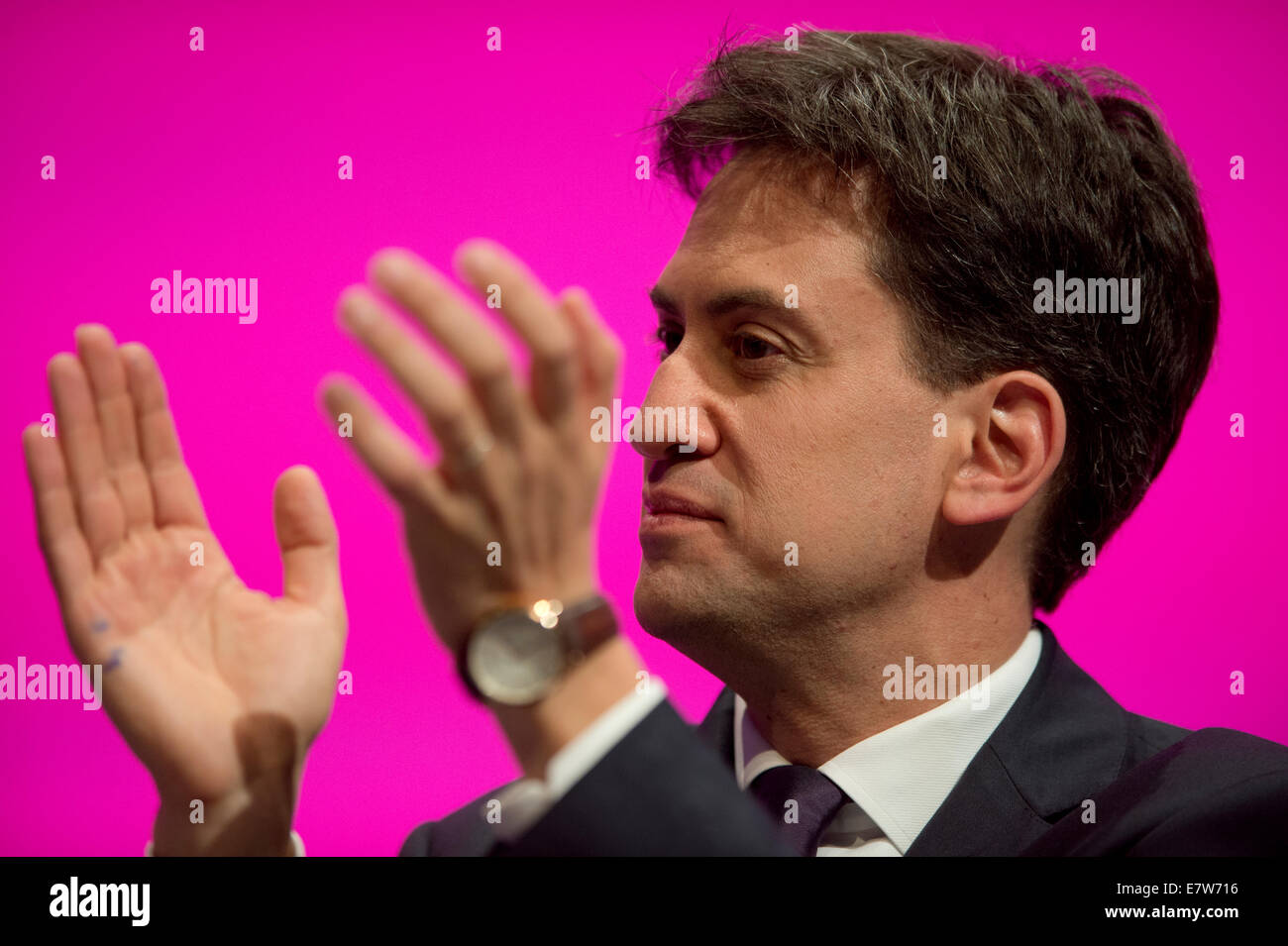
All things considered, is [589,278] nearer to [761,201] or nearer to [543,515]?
[761,201]

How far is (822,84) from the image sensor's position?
196 centimetres

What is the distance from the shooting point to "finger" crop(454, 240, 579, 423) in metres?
1.08

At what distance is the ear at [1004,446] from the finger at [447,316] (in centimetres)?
96

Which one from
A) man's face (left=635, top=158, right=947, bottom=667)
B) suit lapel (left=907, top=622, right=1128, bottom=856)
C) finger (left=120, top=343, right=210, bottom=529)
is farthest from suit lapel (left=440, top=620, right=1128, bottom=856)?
finger (left=120, top=343, right=210, bottom=529)

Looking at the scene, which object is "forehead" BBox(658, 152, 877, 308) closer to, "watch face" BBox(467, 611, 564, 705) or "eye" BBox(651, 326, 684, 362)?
"eye" BBox(651, 326, 684, 362)

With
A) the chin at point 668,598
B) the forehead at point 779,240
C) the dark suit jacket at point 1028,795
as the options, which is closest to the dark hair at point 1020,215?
the forehead at point 779,240

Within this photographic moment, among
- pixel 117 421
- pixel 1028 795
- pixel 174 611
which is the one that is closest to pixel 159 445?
pixel 117 421

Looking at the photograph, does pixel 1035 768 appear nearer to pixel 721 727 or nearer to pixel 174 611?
pixel 721 727

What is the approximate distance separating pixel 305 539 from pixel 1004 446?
102cm

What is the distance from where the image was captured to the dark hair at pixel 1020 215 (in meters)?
1.87

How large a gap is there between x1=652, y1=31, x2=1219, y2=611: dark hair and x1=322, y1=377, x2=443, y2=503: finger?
0.94m

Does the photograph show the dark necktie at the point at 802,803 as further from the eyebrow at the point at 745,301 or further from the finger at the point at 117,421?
the finger at the point at 117,421

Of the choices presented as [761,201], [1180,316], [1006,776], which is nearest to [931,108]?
[761,201]

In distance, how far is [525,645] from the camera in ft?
3.91
